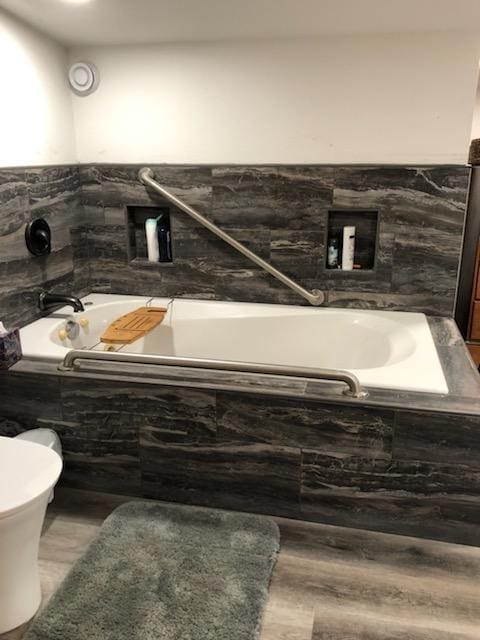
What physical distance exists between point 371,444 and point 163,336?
1440 mm

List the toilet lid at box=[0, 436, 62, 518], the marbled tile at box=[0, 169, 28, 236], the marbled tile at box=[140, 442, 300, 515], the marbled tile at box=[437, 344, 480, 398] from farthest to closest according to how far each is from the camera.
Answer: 1. the marbled tile at box=[0, 169, 28, 236]
2. the marbled tile at box=[140, 442, 300, 515]
3. the marbled tile at box=[437, 344, 480, 398]
4. the toilet lid at box=[0, 436, 62, 518]

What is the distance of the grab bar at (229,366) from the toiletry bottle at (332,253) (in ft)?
3.75

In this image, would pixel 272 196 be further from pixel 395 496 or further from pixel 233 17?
pixel 395 496

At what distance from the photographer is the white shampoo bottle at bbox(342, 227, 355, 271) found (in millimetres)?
2795

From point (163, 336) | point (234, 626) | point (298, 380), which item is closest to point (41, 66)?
point (163, 336)

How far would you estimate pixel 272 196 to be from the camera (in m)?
2.81

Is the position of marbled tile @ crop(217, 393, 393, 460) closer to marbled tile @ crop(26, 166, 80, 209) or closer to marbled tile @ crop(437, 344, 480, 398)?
marbled tile @ crop(437, 344, 480, 398)

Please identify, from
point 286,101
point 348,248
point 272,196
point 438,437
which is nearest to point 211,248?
point 272,196

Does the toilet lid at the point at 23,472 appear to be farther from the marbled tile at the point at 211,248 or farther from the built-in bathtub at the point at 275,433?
the marbled tile at the point at 211,248

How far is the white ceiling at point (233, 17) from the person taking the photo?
2.14m

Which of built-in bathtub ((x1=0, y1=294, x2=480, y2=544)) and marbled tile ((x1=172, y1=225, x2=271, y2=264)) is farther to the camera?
marbled tile ((x1=172, y1=225, x2=271, y2=264))

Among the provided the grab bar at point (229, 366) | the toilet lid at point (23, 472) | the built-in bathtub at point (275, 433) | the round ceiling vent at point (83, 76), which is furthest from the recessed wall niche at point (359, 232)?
the toilet lid at point (23, 472)

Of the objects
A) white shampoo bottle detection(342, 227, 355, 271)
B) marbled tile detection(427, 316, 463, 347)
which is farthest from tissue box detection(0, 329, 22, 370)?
marbled tile detection(427, 316, 463, 347)

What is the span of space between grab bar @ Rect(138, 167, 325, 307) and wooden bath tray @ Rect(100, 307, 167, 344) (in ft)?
1.74
